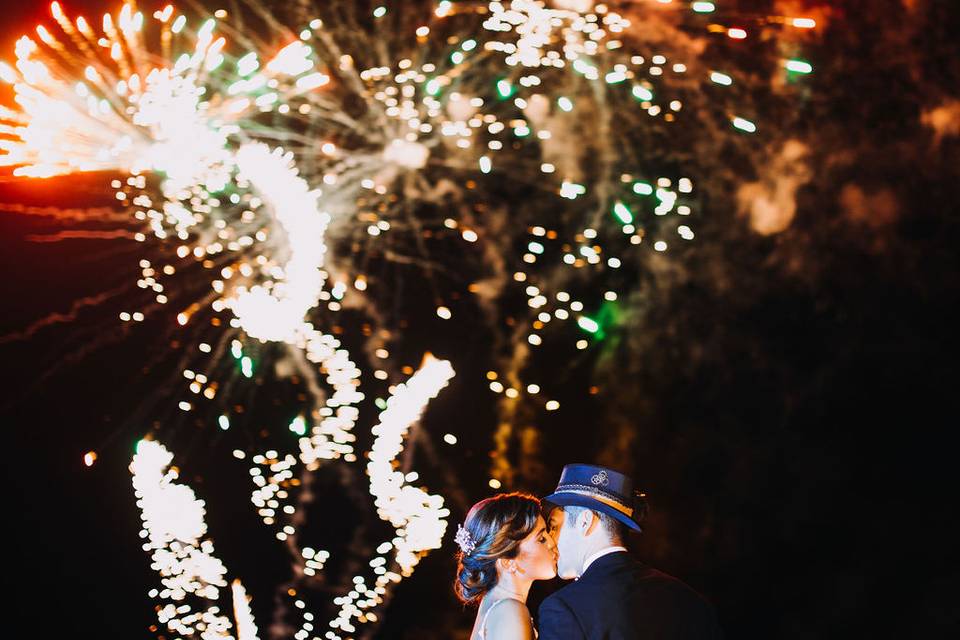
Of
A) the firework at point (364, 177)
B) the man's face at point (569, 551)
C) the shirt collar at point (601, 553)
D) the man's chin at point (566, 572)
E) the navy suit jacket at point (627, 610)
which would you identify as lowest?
the firework at point (364, 177)

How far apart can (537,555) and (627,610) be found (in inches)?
28.1

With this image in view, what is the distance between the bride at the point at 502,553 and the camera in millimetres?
3047

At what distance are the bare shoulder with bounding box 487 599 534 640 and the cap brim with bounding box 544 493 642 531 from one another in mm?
403

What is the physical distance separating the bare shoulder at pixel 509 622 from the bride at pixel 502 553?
1 centimetres

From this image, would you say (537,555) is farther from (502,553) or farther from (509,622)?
(509,622)

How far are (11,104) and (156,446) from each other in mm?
2877

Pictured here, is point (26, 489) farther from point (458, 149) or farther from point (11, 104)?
point (458, 149)

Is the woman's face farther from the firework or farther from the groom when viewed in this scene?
the firework

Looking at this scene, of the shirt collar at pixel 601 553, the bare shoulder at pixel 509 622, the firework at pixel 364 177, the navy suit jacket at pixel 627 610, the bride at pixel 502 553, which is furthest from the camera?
the firework at pixel 364 177

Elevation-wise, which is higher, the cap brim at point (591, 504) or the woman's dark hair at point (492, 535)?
the cap brim at point (591, 504)

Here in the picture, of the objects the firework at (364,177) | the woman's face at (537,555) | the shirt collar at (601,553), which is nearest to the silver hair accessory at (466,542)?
the woman's face at (537,555)

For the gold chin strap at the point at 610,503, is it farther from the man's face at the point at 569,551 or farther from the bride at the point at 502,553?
the bride at the point at 502,553

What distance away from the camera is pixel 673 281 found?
307 inches

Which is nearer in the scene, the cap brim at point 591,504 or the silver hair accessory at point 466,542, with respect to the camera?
the cap brim at point 591,504
